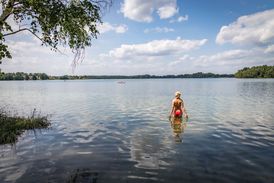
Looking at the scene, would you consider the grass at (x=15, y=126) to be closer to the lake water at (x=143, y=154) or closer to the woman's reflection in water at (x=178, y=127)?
the lake water at (x=143, y=154)

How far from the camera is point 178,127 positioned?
20859 millimetres

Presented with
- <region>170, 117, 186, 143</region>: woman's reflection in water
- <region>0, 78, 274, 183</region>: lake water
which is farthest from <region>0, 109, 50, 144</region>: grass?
<region>170, 117, 186, 143</region>: woman's reflection in water

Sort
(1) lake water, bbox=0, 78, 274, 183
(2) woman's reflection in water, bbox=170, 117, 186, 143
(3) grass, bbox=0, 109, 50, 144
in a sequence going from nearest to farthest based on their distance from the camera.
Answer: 1. (1) lake water, bbox=0, 78, 274, 183
2. (3) grass, bbox=0, 109, 50, 144
3. (2) woman's reflection in water, bbox=170, 117, 186, 143

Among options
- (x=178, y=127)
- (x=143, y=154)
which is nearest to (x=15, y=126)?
(x=143, y=154)

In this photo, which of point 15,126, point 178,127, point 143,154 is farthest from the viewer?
point 178,127

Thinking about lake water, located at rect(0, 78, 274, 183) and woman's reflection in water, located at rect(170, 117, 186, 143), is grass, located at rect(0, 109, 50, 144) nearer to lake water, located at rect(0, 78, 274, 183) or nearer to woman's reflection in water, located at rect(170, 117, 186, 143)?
lake water, located at rect(0, 78, 274, 183)

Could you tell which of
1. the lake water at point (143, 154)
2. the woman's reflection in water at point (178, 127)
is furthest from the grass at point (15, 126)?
the woman's reflection in water at point (178, 127)

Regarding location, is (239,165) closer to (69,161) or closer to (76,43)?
(69,161)

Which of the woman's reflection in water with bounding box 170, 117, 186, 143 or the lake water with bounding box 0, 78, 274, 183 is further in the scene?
the woman's reflection in water with bounding box 170, 117, 186, 143

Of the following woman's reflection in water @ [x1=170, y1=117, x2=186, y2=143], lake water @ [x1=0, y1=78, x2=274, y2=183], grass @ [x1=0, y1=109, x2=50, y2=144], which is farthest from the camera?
woman's reflection in water @ [x1=170, y1=117, x2=186, y2=143]

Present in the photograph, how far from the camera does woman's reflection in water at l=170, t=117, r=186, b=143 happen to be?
17.4 m

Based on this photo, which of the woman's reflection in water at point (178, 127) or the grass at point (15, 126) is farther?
the woman's reflection in water at point (178, 127)

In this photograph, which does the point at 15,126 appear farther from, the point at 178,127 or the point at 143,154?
the point at 178,127

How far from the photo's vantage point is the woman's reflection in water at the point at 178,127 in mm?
17422
